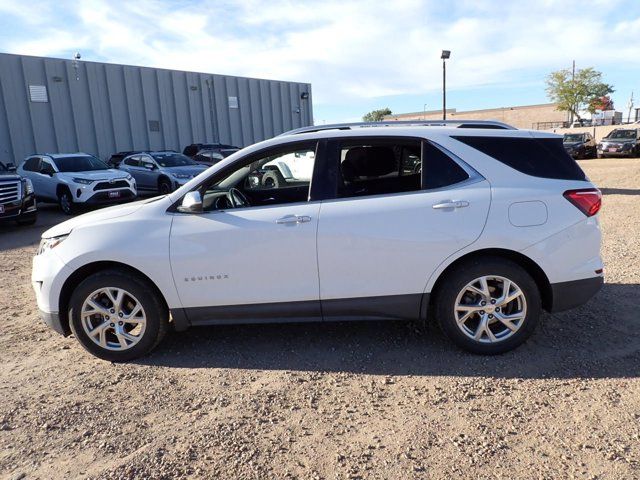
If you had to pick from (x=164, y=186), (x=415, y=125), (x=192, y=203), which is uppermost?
(x=415, y=125)

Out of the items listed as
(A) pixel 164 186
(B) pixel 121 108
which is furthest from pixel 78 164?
(B) pixel 121 108

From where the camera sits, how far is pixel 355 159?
156 inches

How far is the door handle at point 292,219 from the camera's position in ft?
12.1

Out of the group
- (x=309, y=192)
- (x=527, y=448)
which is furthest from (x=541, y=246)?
(x=309, y=192)

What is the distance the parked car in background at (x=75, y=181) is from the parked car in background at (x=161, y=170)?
5.17 ft

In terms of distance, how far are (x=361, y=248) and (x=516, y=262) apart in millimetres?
1157

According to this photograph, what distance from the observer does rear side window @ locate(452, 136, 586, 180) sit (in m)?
3.75

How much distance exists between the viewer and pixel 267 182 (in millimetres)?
5070

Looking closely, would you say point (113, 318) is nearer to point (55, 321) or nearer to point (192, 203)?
point (55, 321)

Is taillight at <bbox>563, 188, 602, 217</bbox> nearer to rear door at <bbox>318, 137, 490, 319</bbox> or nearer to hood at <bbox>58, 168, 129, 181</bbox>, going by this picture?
rear door at <bbox>318, 137, 490, 319</bbox>

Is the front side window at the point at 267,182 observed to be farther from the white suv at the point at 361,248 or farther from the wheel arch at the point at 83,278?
the wheel arch at the point at 83,278

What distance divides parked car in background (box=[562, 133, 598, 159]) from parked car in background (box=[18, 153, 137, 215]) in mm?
24506

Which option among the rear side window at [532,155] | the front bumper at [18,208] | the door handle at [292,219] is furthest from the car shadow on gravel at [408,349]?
the front bumper at [18,208]

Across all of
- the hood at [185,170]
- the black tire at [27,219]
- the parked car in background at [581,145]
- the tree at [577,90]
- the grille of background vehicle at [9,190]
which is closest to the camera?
the grille of background vehicle at [9,190]
